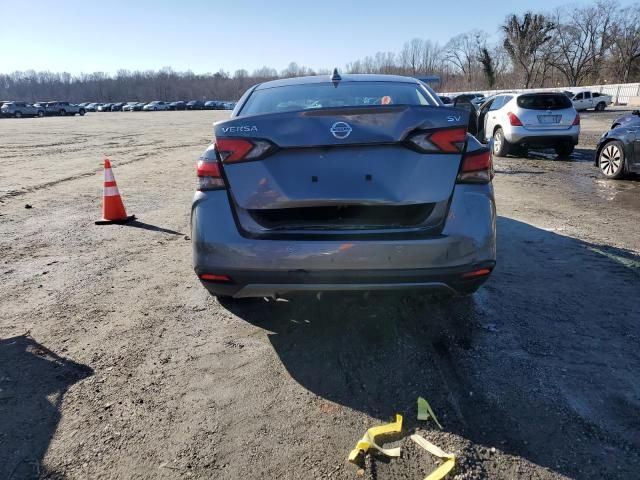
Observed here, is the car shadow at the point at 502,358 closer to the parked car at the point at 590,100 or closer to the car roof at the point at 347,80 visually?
the car roof at the point at 347,80

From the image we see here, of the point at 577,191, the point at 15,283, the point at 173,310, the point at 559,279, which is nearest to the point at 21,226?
the point at 15,283

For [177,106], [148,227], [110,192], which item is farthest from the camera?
[177,106]

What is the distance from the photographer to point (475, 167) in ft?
8.36

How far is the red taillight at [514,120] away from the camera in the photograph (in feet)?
37.5

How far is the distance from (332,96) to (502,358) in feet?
7.01

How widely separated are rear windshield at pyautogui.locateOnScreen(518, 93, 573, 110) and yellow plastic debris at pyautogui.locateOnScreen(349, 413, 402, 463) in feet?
36.4

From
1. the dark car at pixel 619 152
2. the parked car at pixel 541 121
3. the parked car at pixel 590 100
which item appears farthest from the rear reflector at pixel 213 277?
the parked car at pixel 590 100

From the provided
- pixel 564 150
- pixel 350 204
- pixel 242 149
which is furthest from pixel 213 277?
pixel 564 150

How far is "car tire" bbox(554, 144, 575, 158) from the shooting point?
11.7 m

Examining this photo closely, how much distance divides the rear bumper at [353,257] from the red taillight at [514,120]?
10037mm

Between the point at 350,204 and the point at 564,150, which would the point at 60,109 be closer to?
the point at 564,150

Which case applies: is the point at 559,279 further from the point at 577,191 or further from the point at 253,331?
the point at 577,191

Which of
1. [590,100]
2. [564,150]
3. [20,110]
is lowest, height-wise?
[564,150]

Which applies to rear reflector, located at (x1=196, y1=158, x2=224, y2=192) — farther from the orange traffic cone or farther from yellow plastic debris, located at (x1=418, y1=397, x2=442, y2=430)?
the orange traffic cone
